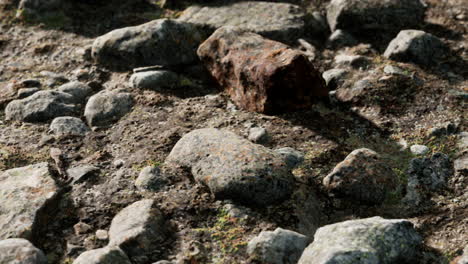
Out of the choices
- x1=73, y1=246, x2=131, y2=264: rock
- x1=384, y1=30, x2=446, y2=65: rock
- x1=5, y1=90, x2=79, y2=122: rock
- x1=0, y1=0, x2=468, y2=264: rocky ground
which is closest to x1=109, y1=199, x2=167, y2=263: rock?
x1=0, y1=0, x2=468, y2=264: rocky ground

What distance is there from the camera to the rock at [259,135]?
14.3 ft

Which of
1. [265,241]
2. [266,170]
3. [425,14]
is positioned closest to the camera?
[265,241]

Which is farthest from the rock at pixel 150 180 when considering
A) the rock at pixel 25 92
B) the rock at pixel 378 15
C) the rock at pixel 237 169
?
the rock at pixel 378 15

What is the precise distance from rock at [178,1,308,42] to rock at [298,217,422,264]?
3.15m

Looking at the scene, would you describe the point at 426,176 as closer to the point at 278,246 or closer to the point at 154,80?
the point at 278,246

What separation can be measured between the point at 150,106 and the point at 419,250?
279 centimetres

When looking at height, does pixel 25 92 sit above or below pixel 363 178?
above

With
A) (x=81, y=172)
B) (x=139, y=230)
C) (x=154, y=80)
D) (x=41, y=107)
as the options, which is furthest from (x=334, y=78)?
(x=41, y=107)

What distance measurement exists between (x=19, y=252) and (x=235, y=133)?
2.00m

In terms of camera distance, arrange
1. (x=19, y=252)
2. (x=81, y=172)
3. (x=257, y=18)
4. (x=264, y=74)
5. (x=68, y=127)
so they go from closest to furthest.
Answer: (x=19, y=252)
(x=81, y=172)
(x=264, y=74)
(x=68, y=127)
(x=257, y=18)

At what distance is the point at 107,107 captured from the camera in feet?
16.1

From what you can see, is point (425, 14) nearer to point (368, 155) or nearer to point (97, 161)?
point (368, 155)

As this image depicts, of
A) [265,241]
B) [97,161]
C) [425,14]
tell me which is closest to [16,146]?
[97,161]

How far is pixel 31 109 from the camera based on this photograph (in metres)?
4.88
